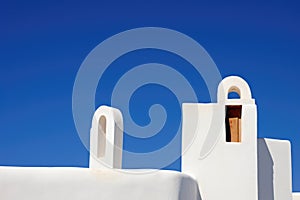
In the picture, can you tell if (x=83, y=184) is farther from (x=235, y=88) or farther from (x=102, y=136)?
(x=235, y=88)

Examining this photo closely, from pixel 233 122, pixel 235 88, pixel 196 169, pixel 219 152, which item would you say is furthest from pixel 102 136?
pixel 235 88

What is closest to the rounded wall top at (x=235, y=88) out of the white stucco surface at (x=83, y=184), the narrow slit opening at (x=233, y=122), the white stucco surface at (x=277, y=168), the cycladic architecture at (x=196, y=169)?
the cycladic architecture at (x=196, y=169)

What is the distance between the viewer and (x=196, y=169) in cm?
1548

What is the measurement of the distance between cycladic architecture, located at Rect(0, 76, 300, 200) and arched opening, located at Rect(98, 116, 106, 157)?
0.03m

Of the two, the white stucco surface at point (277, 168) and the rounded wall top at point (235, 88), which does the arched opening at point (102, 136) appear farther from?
the white stucco surface at point (277, 168)

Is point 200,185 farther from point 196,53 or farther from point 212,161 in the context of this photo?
point 196,53

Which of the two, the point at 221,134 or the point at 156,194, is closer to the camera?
the point at 156,194

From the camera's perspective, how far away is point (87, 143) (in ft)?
53.9

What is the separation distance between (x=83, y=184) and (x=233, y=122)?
530 centimetres

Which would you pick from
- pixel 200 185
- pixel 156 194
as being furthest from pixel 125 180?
pixel 200 185

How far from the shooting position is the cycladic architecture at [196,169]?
13281 mm

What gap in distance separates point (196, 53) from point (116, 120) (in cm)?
302

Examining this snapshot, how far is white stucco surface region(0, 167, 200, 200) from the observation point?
13.2 m

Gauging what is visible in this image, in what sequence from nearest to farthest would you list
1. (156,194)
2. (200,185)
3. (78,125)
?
(156,194) < (200,185) < (78,125)
